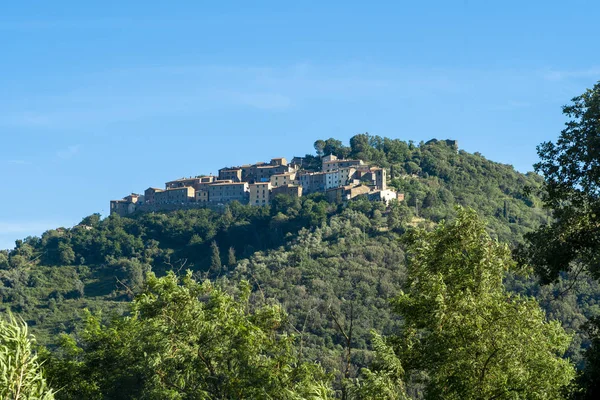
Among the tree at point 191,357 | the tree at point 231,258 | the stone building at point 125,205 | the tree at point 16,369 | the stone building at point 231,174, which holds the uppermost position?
the stone building at point 231,174

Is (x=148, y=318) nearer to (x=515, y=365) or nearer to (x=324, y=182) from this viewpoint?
(x=515, y=365)

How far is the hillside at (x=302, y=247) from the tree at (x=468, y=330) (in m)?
60.4

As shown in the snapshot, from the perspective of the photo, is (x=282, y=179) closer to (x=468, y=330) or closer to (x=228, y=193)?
(x=228, y=193)

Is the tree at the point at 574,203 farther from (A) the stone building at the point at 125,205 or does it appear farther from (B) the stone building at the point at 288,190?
(A) the stone building at the point at 125,205

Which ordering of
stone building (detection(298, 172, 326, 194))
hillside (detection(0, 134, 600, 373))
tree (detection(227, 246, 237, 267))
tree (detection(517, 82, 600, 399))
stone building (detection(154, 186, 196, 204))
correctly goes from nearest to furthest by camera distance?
tree (detection(517, 82, 600, 399)) < hillside (detection(0, 134, 600, 373)) < tree (detection(227, 246, 237, 267)) < stone building (detection(298, 172, 326, 194)) < stone building (detection(154, 186, 196, 204))

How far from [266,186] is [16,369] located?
12037cm

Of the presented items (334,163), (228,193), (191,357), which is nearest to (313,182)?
(334,163)

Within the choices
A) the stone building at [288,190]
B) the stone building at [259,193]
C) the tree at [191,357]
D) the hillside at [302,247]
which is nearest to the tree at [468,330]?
the tree at [191,357]

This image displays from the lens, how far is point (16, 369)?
11336mm

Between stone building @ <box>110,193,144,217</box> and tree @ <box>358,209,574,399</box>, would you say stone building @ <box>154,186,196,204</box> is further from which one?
tree @ <box>358,209,574,399</box>

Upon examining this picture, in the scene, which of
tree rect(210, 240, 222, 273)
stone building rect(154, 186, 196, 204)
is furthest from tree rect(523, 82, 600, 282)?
stone building rect(154, 186, 196, 204)

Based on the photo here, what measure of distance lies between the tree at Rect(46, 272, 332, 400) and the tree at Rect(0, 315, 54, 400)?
735cm

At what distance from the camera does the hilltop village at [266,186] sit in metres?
124

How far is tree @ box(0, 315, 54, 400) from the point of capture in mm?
11125
